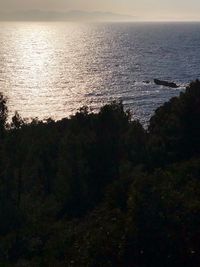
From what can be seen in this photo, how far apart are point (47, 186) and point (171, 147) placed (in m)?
18.6

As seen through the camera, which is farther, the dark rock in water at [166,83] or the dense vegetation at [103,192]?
the dark rock in water at [166,83]

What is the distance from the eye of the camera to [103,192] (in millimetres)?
58000

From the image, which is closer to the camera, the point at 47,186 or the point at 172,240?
the point at 172,240

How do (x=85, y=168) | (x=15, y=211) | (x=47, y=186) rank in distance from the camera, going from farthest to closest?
(x=47, y=186), (x=85, y=168), (x=15, y=211)

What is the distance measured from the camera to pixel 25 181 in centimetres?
6019

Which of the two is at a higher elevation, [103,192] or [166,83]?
[166,83]

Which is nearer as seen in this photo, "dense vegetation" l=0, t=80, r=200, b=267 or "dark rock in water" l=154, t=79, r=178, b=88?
"dense vegetation" l=0, t=80, r=200, b=267

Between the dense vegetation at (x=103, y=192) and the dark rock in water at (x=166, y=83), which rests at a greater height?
the dense vegetation at (x=103, y=192)

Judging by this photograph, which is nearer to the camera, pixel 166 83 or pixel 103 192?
pixel 103 192

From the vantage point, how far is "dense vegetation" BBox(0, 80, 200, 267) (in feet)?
78.5

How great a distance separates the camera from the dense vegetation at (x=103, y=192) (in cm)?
2394

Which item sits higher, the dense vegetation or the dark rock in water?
the dense vegetation

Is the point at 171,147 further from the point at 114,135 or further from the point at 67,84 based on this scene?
the point at 67,84

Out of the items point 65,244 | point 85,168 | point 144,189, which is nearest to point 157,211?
point 144,189
